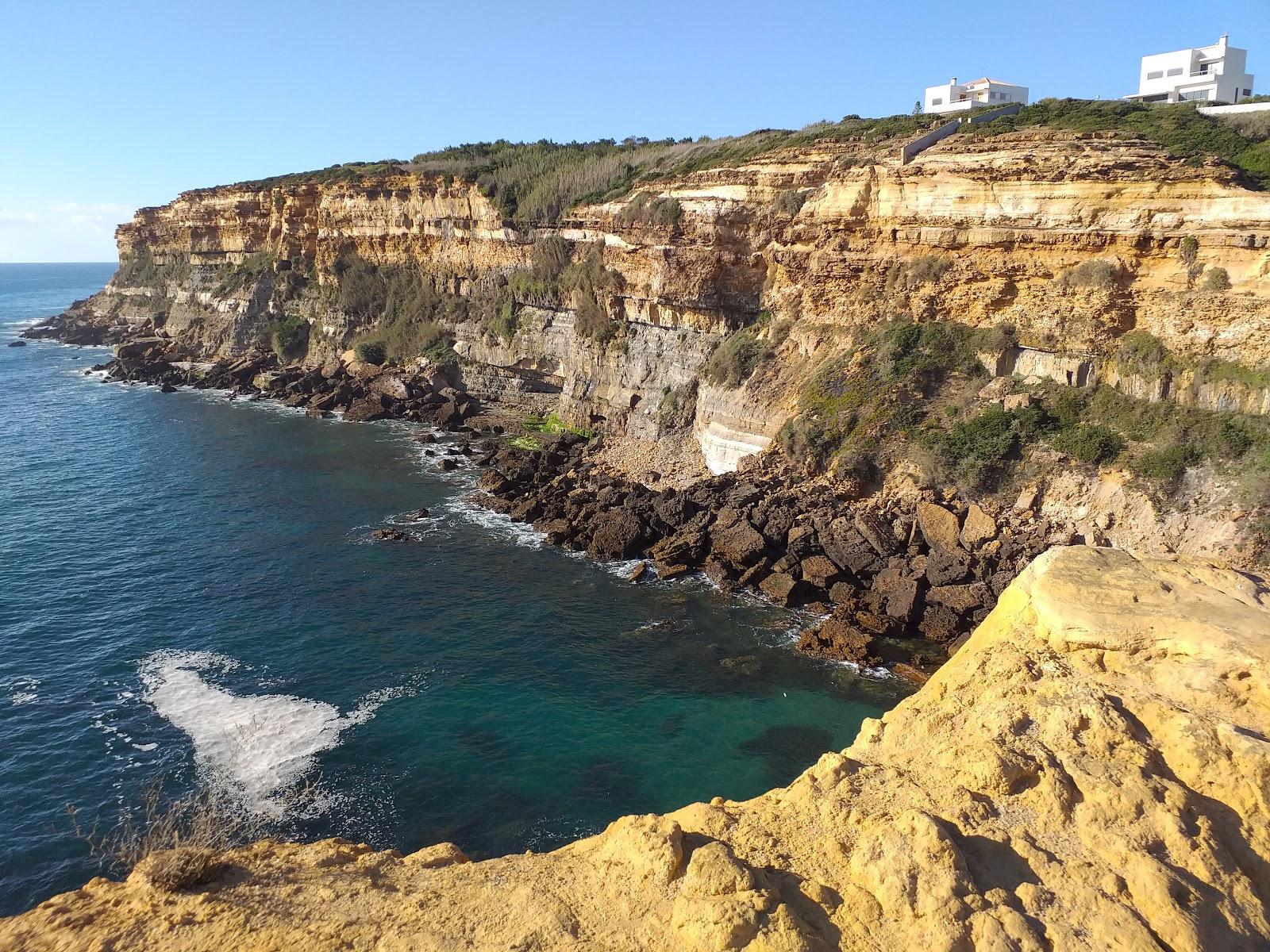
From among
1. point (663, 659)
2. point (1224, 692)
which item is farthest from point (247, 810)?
point (1224, 692)

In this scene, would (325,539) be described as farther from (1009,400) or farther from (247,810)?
(1009,400)

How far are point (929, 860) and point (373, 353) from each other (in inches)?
2582

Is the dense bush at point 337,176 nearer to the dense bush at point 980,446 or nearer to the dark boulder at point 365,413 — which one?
the dark boulder at point 365,413

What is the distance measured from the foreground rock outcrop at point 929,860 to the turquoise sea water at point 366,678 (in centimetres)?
697

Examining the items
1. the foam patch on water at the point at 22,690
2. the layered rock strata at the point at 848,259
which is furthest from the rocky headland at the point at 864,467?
the foam patch on water at the point at 22,690

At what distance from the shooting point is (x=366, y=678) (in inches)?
968

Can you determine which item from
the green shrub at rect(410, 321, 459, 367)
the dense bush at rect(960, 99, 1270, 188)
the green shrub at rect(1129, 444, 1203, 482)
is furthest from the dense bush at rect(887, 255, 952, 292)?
the green shrub at rect(410, 321, 459, 367)

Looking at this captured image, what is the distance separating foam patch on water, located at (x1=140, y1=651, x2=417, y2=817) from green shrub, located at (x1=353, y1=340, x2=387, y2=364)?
4568cm

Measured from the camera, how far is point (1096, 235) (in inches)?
1247

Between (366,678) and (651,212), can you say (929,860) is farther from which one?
(651,212)

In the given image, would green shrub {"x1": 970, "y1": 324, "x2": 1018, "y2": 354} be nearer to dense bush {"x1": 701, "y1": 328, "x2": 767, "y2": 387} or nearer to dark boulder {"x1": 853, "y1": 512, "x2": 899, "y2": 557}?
dark boulder {"x1": 853, "y1": 512, "x2": 899, "y2": 557}

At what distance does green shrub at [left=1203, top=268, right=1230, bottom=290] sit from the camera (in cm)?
2902

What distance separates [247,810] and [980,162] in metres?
36.5

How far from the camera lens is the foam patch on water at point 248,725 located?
19.8 m
